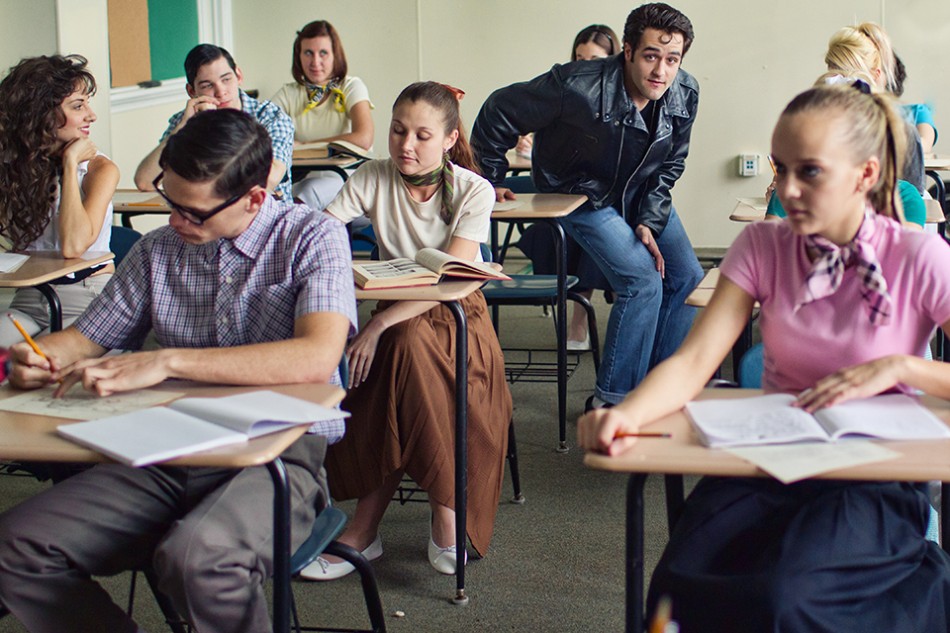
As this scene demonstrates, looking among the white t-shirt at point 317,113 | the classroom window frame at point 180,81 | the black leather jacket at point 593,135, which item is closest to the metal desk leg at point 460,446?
the black leather jacket at point 593,135

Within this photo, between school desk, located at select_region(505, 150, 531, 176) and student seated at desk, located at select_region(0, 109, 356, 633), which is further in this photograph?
school desk, located at select_region(505, 150, 531, 176)

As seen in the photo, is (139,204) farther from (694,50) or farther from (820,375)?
→ (694,50)

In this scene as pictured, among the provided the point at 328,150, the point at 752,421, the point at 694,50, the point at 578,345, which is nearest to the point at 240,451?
the point at 752,421

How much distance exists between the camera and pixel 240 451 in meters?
1.55

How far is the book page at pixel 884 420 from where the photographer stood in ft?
5.07

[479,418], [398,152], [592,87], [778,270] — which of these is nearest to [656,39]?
[592,87]

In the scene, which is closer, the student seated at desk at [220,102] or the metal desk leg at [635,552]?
the metal desk leg at [635,552]

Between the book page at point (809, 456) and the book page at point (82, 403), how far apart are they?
2.99 feet

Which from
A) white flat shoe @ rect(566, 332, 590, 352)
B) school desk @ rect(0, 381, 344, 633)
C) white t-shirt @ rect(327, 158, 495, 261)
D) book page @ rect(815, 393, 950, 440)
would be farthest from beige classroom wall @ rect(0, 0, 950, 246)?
book page @ rect(815, 393, 950, 440)

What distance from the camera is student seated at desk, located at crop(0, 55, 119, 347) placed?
3.18m

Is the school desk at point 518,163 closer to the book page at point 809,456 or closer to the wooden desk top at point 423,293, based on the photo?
the wooden desk top at point 423,293

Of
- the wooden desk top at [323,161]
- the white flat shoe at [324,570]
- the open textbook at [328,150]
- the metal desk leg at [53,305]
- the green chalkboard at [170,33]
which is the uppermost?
the green chalkboard at [170,33]

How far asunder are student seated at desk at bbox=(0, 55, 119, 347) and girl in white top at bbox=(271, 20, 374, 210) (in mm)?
2432

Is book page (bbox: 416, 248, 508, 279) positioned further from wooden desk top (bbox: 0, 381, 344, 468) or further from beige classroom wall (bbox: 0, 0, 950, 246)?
beige classroom wall (bbox: 0, 0, 950, 246)
